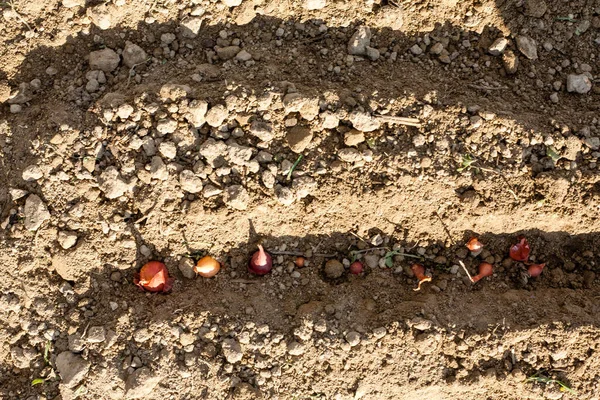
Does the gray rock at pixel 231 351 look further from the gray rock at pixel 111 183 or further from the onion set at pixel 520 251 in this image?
the onion set at pixel 520 251

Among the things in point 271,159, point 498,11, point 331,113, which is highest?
point 498,11

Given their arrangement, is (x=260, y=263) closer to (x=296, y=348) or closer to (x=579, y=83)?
(x=296, y=348)

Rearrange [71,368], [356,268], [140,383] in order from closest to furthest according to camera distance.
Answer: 1. [140,383]
2. [71,368]
3. [356,268]

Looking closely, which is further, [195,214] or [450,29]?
[450,29]

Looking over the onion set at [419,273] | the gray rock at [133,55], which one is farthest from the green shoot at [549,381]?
the gray rock at [133,55]

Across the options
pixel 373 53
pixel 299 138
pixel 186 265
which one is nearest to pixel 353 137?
pixel 299 138

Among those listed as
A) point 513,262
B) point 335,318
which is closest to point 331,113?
point 335,318

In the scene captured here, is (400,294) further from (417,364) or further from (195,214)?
(195,214)

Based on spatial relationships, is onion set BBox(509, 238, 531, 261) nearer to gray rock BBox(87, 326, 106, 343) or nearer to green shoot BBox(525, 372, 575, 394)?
green shoot BBox(525, 372, 575, 394)
